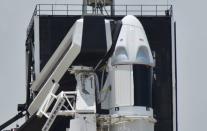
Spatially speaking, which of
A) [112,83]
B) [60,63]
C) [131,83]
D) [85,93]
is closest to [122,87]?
[131,83]

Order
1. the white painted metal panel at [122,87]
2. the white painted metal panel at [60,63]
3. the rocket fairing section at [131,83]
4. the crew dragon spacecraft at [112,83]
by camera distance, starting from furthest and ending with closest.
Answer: the white painted metal panel at [60,63] < the white painted metal panel at [122,87] < the crew dragon spacecraft at [112,83] < the rocket fairing section at [131,83]

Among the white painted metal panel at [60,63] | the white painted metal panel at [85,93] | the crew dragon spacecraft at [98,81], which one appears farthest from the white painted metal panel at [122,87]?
the white painted metal panel at [60,63]

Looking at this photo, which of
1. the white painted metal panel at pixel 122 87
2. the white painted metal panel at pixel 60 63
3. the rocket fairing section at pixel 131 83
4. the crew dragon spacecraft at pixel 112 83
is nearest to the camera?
the rocket fairing section at pixel 131 83

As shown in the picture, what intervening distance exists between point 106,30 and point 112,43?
1117mm

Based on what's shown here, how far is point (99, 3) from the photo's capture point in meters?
118

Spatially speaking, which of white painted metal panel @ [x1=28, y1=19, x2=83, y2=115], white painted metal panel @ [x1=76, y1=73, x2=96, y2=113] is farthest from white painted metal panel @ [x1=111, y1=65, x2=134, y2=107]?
white painted metal panel @ [x1=28, y1=19, x2=83, y2=115]

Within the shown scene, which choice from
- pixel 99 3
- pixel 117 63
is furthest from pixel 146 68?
pixel 99 3

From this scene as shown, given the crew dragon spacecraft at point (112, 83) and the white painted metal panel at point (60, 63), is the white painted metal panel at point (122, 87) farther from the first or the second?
the white painted metal panel at point (60, 63)

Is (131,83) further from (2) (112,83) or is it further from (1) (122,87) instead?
(2) (112,83)

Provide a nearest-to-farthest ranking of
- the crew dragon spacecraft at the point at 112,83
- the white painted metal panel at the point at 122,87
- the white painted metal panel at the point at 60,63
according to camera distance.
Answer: the crew dragon spacecraft at the point at 112,83 → the white painted metal panel at the point at 122,87 → the white painted metal panel at the point at 60,63

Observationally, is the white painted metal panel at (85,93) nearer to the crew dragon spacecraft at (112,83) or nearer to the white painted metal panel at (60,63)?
the crew dragon spacecraft at (112,83)

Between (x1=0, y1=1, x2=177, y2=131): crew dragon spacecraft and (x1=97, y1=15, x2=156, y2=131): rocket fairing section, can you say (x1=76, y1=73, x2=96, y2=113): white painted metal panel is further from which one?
(x1=97, y1=15, x2=156, y2=131): rocket fairing section

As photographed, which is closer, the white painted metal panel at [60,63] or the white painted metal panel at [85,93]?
the white painted metal panel at [85,93]

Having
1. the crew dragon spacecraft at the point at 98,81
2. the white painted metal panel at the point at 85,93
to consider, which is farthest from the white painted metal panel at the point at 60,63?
the white painted metal panel at the point at 85,93
